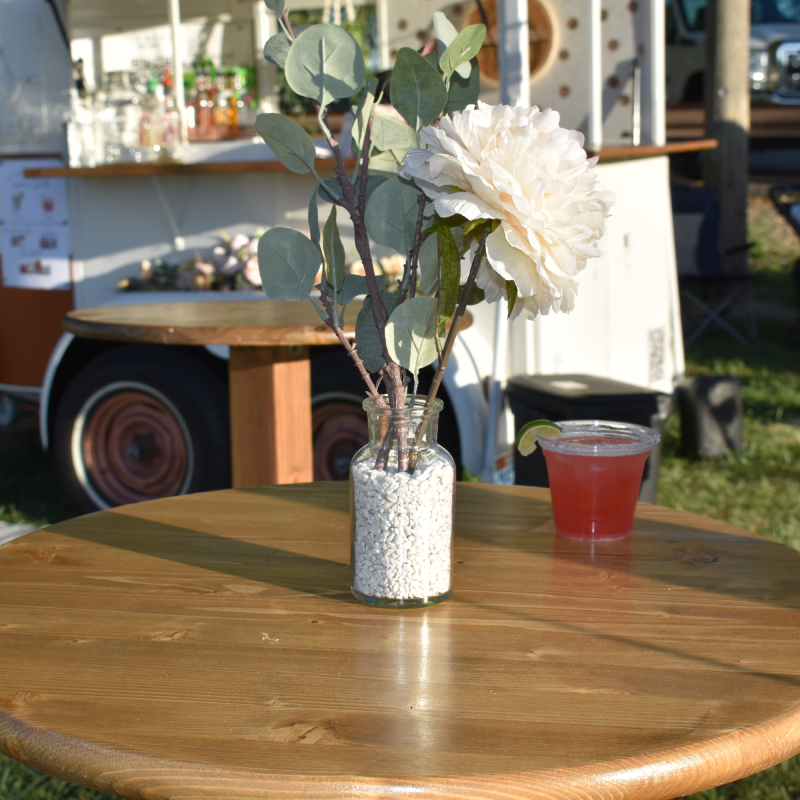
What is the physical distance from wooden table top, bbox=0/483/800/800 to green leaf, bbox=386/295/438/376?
285mm

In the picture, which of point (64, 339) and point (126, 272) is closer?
point (64, 339)

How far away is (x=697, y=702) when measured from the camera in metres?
0.84

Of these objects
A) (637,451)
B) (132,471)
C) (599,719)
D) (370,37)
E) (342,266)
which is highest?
(370,37)

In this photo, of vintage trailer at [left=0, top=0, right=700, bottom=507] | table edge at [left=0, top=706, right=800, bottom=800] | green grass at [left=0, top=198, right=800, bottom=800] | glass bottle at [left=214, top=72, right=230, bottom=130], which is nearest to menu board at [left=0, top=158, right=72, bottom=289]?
vintage trailer at [left=0, top=0, right=700, bottom=507]

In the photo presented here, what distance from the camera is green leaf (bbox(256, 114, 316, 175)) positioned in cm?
100

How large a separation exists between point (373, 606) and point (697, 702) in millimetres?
365

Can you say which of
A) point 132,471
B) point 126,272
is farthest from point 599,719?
point 126,272

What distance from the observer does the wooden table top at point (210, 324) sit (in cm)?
215

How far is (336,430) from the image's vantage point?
11.4 ft

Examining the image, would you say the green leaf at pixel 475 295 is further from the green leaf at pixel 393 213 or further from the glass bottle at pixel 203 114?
the glass bottle at pixel 203 114

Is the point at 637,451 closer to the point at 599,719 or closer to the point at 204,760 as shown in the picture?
the point at 599,719

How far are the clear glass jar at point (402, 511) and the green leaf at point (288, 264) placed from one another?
0.15 m

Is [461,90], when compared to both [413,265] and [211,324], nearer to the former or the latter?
[413,265]

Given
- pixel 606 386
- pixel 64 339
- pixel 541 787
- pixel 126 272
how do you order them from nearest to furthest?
pixel 541 787
pixel 606 386
pixel 64 339
pixel 126 272
